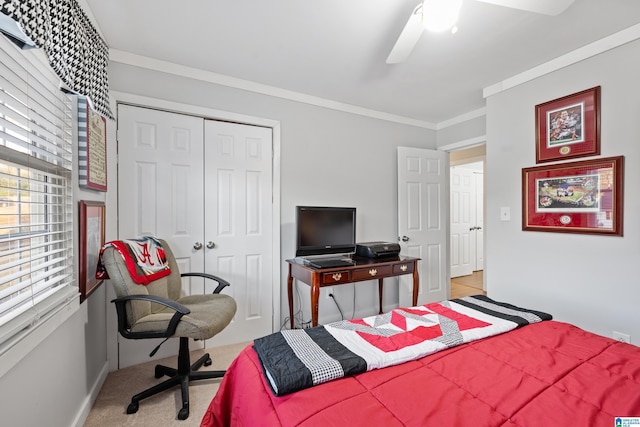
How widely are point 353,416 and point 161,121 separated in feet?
8.10

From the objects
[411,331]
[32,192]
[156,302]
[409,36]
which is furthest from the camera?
[156,302]

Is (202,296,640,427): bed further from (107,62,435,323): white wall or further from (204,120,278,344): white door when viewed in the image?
(107,62,435,323): white wall

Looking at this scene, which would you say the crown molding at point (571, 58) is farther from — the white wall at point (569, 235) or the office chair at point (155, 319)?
the office chair at point (155, 319)

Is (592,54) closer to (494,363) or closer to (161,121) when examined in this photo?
(494,363)

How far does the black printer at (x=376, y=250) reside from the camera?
110 inches

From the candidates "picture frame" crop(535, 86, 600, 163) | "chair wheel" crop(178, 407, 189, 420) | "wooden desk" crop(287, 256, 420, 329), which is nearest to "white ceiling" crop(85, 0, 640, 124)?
"picture frame" crop(535, 86, 600, 163)

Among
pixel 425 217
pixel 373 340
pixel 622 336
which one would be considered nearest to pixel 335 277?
pixel 373 340

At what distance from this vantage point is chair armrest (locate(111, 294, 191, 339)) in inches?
65.5

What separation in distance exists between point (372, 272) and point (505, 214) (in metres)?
1.36

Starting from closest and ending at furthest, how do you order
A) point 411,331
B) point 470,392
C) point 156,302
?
point 470,392, point 411,331, point 156,302

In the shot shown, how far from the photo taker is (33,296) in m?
1.19

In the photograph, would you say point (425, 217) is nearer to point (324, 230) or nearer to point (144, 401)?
point (324, 230)

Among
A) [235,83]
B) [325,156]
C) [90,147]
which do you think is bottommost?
[90,147]

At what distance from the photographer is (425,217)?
3615mm
